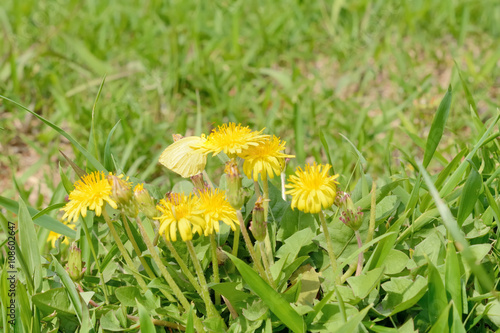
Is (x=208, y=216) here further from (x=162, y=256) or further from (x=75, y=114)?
(x=75, y=114)

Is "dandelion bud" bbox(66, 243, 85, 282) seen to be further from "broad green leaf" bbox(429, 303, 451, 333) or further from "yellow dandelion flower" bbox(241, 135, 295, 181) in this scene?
"broad green leaf" bbox(429, 303, 451, 333)

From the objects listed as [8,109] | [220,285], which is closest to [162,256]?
[220,285]

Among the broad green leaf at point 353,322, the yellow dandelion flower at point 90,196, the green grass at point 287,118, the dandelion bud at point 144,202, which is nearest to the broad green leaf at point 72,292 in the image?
the green grass at point 287,118

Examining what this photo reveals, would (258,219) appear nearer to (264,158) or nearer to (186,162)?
(264,158)

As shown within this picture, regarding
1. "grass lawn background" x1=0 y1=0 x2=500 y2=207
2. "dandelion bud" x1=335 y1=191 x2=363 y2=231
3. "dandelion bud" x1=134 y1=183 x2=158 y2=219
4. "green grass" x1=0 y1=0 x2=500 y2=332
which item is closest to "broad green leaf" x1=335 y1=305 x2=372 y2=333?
"green grass" x1=0 y1=0 x2=500 y2=332

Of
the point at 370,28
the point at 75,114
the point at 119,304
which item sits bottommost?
the point at 119,304

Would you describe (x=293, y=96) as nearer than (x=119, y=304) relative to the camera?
No
